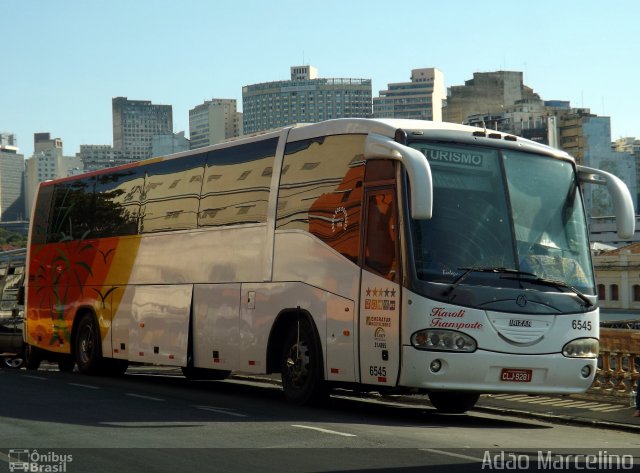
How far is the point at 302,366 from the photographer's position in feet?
53.6

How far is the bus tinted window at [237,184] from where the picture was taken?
1792 centimetres

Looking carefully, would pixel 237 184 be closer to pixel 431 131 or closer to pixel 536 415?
pixel 431 131

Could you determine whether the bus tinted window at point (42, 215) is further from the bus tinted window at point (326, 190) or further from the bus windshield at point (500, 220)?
the bus windshield at point (500, 220)

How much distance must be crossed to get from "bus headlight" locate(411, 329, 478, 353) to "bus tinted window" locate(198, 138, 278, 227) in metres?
4.09

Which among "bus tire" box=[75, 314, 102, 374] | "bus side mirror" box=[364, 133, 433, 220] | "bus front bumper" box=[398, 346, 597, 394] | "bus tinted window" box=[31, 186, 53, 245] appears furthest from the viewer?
"bus tinted window" box=[31, 186, 53, 245]

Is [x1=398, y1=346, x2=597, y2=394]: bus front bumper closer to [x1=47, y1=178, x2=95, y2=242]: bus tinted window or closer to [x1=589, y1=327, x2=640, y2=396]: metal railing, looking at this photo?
[x1=589, y1=327, x2=640, y2=396]: metal railing

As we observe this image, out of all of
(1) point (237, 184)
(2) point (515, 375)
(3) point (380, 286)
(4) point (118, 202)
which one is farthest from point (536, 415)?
(4) point (118, 202)

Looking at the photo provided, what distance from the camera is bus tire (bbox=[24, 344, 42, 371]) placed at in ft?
91.4

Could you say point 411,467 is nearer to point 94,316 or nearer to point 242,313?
point 242,313

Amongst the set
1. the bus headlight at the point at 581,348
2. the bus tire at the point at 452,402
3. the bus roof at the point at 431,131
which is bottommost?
the bus tire at the point at 452,402

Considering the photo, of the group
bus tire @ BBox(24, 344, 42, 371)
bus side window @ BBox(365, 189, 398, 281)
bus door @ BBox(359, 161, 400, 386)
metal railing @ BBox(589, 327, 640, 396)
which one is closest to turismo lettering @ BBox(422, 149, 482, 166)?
bus door @ BBox(359, 161, 400, 386)

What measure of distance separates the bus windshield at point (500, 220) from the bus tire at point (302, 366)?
238 cm

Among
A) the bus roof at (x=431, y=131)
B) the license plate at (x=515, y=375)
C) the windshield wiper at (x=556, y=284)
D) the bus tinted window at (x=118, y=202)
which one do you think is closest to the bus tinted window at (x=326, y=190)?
the bus roof at (x=431, y=131)

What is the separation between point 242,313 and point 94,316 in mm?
6467
